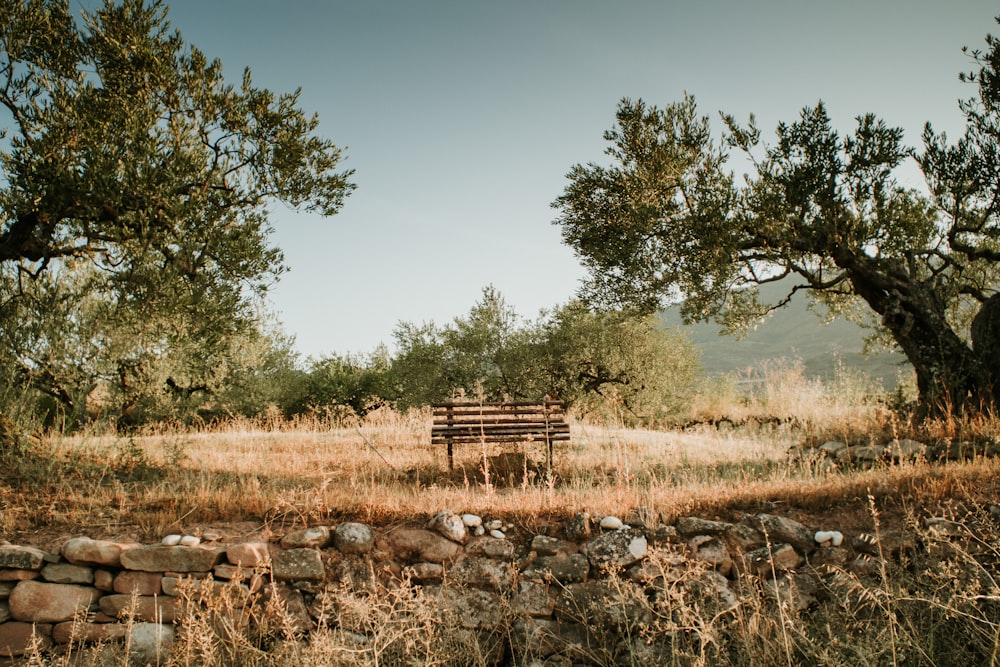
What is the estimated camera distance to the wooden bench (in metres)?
9.02

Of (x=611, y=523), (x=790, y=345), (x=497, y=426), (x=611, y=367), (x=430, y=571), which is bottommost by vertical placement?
(x=430, y=571)

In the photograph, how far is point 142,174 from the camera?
691 cm

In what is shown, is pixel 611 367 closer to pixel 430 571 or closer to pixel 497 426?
pixel 497 426

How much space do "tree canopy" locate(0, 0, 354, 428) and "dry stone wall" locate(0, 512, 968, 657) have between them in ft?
11.1

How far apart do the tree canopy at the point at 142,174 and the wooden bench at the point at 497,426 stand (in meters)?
3.43

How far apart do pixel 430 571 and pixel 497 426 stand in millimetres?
4145

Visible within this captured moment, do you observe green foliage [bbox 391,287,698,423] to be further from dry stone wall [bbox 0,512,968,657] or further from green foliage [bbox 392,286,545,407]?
dry stone wall [bbox 0,512,968,657]

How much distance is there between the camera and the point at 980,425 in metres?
8.55

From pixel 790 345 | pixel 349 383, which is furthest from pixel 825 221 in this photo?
pixel 790 345

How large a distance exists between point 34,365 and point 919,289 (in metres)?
18.1

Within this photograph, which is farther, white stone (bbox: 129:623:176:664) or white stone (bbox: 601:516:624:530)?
white stone (bbox: 601:516:624:530)

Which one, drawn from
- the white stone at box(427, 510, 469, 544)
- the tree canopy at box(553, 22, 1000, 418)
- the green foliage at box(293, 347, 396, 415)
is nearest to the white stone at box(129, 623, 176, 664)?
the white stone at box(427, 510, 469, 544)

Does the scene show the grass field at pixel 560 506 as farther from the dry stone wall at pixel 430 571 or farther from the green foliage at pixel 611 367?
the green foliage at pixel 611 367

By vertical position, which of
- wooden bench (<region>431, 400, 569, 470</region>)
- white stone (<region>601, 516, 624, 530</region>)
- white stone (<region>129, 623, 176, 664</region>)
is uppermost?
wooden bench (<region>431, 400, 569, 470</region>)
